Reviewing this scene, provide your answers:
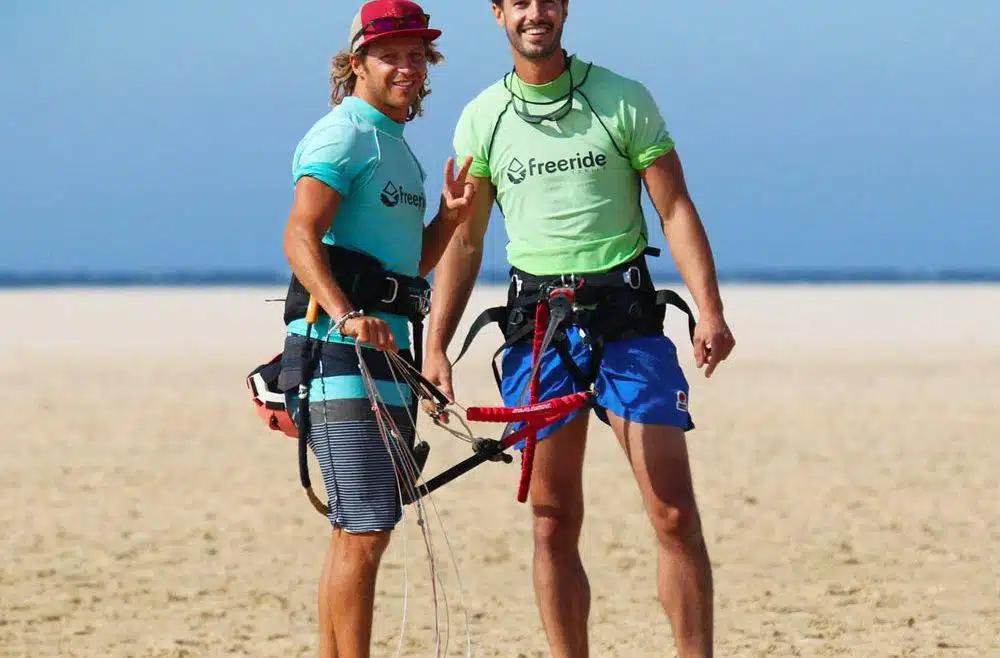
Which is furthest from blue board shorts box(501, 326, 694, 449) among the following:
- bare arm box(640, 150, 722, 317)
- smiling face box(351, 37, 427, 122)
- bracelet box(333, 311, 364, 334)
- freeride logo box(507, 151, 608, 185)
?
smiling face box(351, 37, 427, 122)

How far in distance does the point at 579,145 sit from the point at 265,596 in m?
3.55

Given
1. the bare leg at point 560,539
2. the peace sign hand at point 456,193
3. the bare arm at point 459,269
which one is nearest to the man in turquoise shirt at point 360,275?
the peace sign hand at point 456,193

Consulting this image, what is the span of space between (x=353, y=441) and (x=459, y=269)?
0.86 meters

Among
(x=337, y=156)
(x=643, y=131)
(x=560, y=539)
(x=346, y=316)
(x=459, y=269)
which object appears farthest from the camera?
(x=459, y=269)

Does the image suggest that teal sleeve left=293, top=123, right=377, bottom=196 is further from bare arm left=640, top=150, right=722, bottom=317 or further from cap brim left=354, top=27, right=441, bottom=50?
bare arm left=640, top=150, right=722, bottom=317

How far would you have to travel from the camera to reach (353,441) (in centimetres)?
469

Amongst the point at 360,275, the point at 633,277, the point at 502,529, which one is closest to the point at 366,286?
the point at 360,275

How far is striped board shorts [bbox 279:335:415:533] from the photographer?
4691mm

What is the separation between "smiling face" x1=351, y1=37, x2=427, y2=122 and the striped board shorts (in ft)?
2.47

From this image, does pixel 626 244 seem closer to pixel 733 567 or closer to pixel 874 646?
pixel 874 646

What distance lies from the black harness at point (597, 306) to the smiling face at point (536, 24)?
2.37ft

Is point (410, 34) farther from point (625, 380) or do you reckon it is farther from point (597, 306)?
point (625, 380)

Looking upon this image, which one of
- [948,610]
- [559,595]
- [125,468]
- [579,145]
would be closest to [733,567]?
[948,610]

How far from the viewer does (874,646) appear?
21.5 ft
